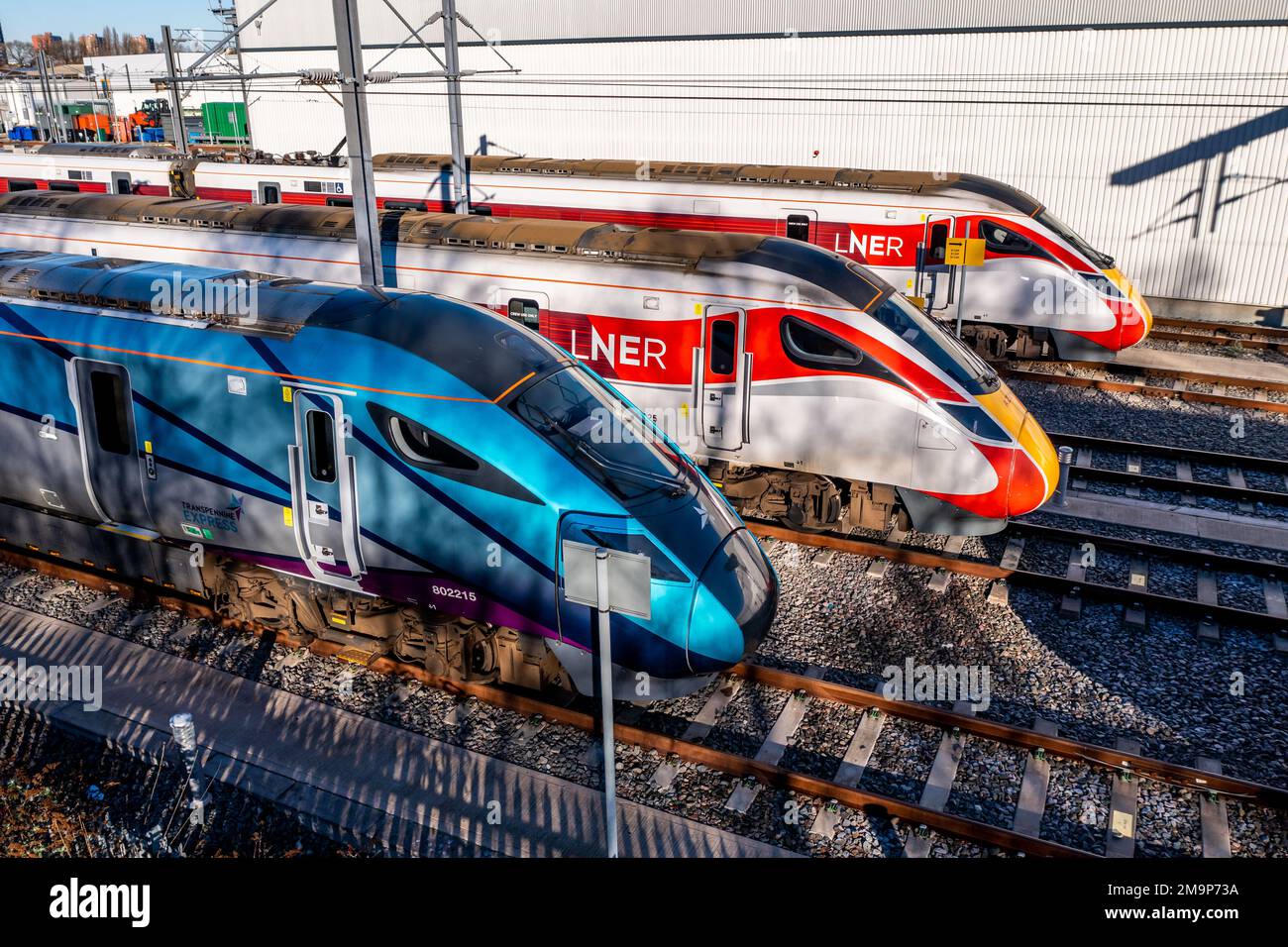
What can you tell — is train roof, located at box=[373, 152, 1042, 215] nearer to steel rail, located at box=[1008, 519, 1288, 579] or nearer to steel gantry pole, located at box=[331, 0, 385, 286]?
steel rail, located at box=[1008, 519, 1288, 579]

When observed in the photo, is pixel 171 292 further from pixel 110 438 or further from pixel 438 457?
pixel 438 457

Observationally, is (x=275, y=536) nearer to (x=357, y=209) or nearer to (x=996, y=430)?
(x=357, y=209)

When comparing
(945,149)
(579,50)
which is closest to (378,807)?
(945,149)

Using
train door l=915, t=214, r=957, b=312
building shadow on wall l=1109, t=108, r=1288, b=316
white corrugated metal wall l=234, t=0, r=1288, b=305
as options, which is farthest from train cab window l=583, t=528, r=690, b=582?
building shadow on wall l=1109, t=108, r=1288, b=316

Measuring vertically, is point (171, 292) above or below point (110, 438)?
above

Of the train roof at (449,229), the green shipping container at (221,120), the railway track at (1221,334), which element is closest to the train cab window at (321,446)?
the train roof at (449,229)

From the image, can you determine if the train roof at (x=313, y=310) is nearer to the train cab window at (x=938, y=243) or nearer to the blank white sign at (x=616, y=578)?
the blank white sign at (x=616, y=578)

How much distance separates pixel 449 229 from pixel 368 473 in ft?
19.4

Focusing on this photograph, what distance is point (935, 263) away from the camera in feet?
60.1

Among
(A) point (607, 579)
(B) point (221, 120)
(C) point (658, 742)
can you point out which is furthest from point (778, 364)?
(B) point (221, 120)

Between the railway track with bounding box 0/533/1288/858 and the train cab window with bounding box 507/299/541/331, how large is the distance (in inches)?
185

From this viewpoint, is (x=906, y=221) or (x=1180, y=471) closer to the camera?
(x=1180, y=471)

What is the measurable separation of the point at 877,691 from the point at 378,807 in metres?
4.48

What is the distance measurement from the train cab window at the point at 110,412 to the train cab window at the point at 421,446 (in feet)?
10.8
